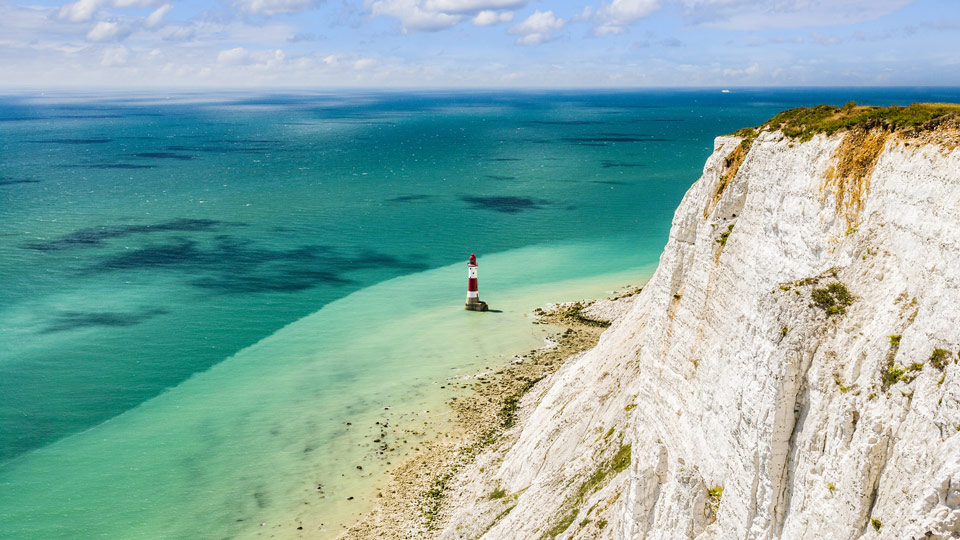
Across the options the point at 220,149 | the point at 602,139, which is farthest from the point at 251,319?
the point at 602,139

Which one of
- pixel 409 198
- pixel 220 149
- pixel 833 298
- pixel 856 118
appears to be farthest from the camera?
pixel 220 149

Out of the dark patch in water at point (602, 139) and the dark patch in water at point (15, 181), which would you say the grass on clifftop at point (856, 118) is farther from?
the dark patch in water at point (602, 139)

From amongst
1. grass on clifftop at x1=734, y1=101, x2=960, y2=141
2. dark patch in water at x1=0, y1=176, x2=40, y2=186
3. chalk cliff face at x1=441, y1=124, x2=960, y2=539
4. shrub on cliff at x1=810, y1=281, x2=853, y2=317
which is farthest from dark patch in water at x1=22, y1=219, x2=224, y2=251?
shrub on cliff at x1=810, y1=281, x2=853, y2=317

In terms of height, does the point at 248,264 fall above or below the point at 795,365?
below

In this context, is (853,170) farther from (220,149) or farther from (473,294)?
(220,149)

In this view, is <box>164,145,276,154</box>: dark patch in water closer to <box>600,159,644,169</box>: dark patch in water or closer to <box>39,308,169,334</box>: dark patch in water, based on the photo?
<box>600,159,644,169</box>: dark patch in water

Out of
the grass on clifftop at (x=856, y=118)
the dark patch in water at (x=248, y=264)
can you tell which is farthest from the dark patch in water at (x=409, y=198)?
the grass on clifftop at (x=856, y=118)
